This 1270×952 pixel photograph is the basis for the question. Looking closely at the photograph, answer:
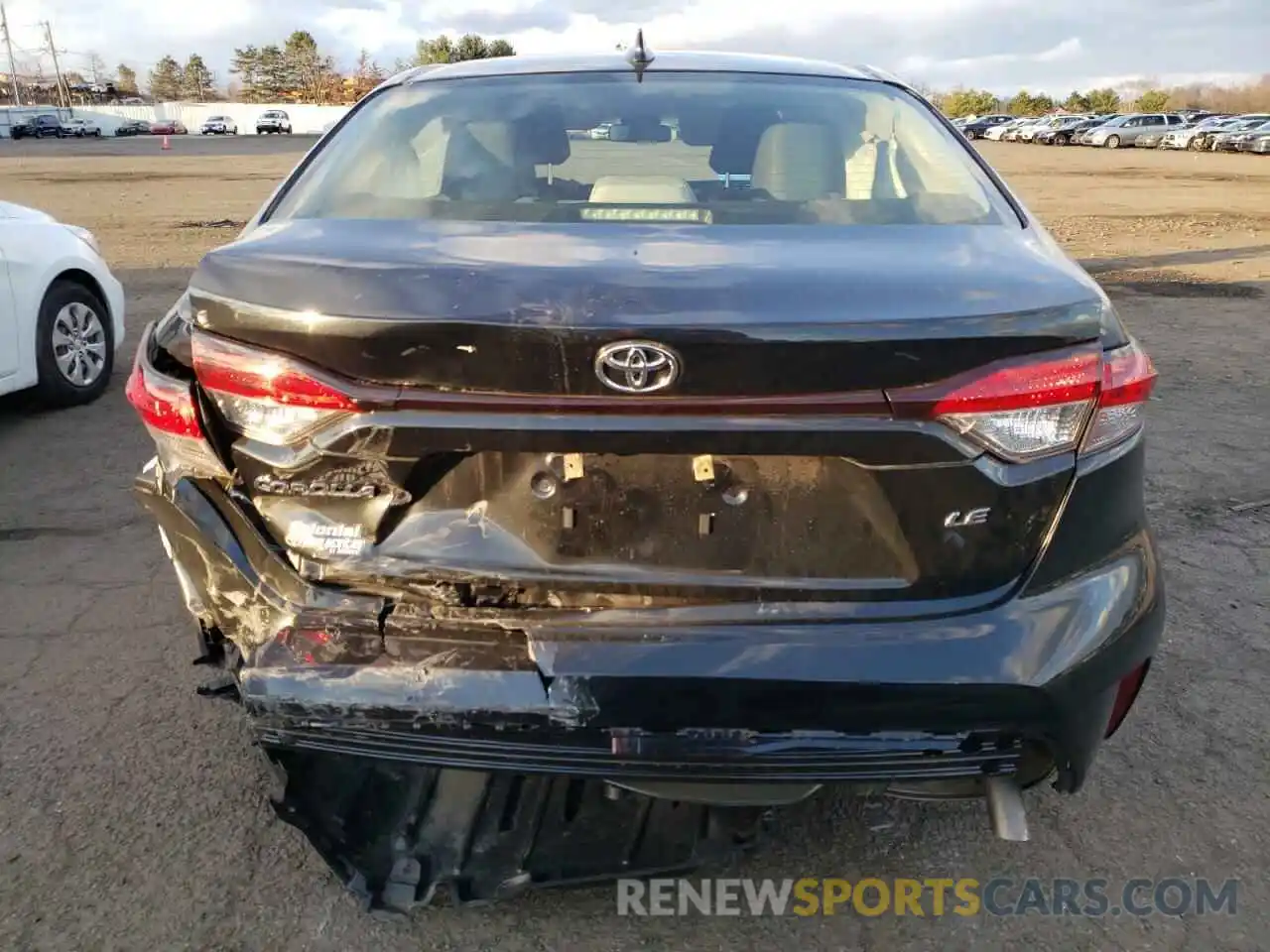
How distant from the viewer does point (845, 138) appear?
2.84 m

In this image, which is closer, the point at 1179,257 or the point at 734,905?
the point at 734,905

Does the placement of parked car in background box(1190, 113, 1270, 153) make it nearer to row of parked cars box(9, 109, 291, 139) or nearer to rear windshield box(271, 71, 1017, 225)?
rear windshield box(271, 71, 1017, 225)

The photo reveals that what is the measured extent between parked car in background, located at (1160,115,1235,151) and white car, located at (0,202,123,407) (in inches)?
1912

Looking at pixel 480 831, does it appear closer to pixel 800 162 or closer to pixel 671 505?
pixel 671 505

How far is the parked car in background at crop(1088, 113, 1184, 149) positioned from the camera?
48906 mm

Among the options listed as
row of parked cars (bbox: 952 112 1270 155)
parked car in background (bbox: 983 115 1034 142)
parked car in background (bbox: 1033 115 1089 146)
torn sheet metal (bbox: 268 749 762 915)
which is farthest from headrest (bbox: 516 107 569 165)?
parked car in background (bbox: 983 115 1034 142)

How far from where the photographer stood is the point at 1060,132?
54.5 metres

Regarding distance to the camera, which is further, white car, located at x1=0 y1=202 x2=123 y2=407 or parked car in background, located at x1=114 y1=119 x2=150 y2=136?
parked car in background, located at x1=114 y1=119 x2=150 y2=136

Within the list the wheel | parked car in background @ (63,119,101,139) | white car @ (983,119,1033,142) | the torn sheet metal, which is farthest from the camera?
parked car in background @ (63,119,101,139)

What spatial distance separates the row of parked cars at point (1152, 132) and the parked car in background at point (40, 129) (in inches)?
2035

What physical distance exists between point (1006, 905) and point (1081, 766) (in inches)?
20.1

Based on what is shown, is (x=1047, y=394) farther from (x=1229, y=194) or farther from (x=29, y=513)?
(x=1229, y=194)

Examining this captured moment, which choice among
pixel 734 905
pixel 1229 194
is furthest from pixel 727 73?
pixel 1229 194

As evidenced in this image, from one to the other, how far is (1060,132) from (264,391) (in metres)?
60.1
